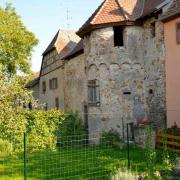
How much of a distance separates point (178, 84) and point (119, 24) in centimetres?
508

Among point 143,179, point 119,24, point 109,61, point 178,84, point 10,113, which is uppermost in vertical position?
point 119,24

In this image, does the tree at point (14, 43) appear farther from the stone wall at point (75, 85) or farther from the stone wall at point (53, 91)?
the stone wall at point (75, 85)

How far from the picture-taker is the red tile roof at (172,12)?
723 inches

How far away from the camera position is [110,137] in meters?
21.5

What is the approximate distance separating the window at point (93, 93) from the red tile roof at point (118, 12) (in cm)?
302

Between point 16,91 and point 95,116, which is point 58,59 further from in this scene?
point 16,91

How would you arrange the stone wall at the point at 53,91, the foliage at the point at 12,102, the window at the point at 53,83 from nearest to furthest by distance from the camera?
the foliage at the point at 12,102 < the stone wall at the point at 53,91 < the window at the point at 53,83

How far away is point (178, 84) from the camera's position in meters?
18.7

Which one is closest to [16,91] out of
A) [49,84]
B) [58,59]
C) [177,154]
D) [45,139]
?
[45,139]

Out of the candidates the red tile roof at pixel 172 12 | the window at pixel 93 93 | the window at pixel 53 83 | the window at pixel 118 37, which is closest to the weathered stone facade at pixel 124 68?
the window at pixel 93 93

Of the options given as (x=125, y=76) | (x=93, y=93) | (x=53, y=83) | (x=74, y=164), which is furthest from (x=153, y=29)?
Answer: (x=53, y=83)

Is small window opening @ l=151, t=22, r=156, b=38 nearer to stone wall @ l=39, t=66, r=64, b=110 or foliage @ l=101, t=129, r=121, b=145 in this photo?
foliage @ l=101, t=129, r=121, b=145

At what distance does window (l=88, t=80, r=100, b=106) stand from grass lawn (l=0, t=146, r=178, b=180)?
413 cm

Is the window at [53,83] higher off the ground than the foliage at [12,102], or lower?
higher
